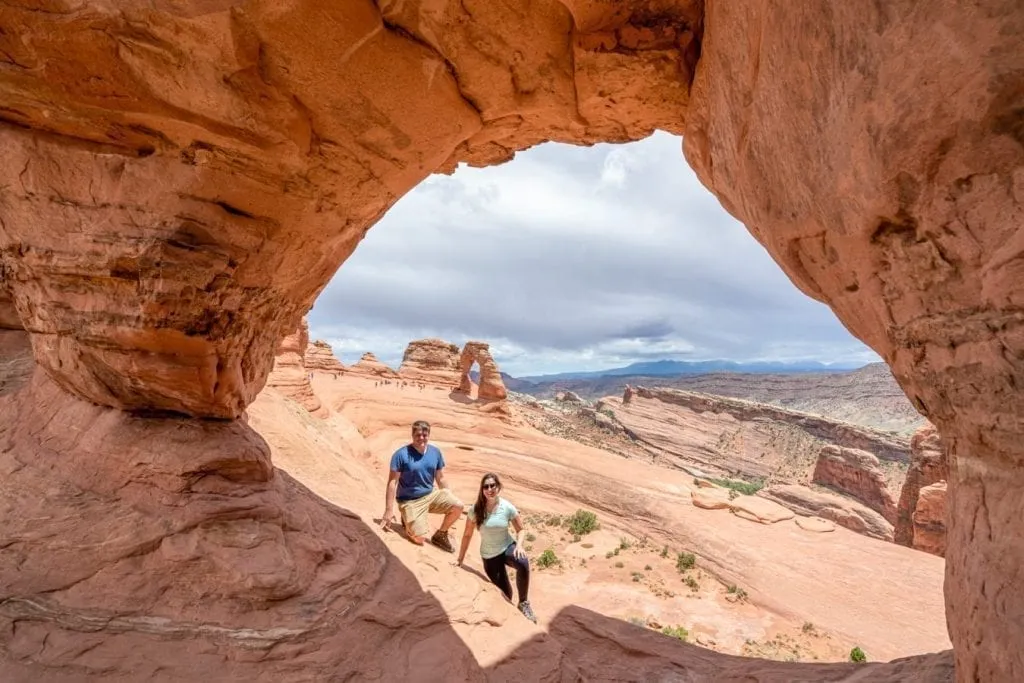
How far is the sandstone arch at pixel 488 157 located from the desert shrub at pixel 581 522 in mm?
11099

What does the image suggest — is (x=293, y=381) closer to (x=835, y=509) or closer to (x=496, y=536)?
(x=496, y=536)

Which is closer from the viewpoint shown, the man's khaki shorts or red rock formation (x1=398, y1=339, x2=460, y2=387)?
the man's khaki shorts

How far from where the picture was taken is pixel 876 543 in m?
15.9

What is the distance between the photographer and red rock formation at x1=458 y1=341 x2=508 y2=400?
28125mm

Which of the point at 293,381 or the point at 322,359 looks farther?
the point at 322,359

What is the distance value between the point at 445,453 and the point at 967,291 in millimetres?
18442

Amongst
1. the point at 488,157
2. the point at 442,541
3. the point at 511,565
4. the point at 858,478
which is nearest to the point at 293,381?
the point at 442,541

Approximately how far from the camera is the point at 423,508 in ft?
22.0

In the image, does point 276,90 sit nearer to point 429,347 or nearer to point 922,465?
point 922,465

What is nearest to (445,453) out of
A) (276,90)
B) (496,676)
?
(496,676)

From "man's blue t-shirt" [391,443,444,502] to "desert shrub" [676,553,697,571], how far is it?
9.08 metres

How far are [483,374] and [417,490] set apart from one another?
73.8 feet

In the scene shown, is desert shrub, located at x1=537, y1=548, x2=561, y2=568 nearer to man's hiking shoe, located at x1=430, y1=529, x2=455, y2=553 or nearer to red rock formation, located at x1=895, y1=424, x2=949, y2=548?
man's hiking shoe, located at x1=430, y1=529, x2=455, y2=553

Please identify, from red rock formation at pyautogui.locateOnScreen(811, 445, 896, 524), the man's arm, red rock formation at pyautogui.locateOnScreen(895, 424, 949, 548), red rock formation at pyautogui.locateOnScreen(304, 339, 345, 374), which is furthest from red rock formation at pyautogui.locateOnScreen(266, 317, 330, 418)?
red rock formation at pyautogui.locateOnScreen(811, 445, 896, 524)
